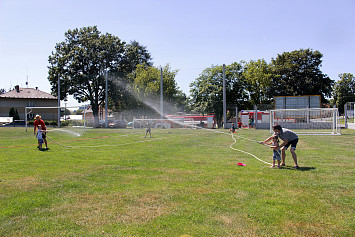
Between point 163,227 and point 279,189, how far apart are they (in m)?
3.47

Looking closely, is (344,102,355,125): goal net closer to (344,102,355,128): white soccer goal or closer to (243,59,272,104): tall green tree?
(344,102,355,128): white soccer goal

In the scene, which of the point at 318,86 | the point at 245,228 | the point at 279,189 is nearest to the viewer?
the point at 245,228

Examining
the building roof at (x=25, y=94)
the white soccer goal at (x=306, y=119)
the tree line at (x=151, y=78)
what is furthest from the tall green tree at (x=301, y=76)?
the building roof at (x=25, y=94)

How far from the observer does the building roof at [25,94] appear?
6725 cm

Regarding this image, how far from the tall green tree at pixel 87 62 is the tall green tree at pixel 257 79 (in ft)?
83.1

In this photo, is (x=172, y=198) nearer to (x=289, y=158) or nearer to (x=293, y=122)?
(x=289, y=158)

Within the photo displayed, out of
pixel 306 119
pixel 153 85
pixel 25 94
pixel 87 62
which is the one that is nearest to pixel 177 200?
pixel 306 119

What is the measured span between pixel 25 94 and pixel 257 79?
57.0 m

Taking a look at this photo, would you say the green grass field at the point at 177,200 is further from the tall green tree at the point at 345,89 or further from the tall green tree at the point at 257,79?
the tall green tree at the point at 345,89

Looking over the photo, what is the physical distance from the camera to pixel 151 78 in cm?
5194

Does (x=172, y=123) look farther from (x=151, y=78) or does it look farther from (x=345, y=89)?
(x=345, y=89)

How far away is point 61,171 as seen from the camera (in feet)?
28.9

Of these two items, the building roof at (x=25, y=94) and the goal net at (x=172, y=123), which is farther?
the building roof at (x=25, y=94)

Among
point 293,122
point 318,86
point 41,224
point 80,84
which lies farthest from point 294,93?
point 41,224
